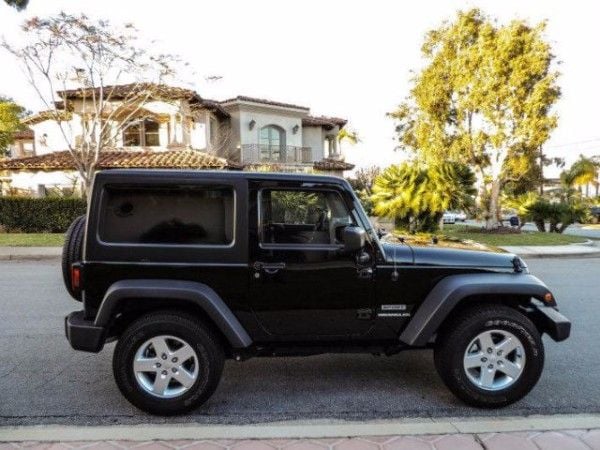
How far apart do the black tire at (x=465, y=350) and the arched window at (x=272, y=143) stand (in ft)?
83.8

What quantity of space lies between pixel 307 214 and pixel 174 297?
125 cm

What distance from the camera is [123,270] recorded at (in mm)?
3354

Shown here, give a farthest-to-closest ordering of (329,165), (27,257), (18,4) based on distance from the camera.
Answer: (329,165) → (27,257) → (18,4)

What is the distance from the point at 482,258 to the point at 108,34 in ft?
60.1

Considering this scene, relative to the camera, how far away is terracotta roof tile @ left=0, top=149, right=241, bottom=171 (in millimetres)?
22281

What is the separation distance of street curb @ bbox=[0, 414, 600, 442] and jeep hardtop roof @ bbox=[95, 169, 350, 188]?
1.76m

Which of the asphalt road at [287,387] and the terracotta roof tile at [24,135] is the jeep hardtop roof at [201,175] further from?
the terracotta roof tile at [24,135]

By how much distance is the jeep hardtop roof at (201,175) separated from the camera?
3.36 metres

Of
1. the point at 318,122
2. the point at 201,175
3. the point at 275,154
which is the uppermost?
the point at 318,122

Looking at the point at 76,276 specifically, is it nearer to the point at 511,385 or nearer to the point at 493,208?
the point at 511,385

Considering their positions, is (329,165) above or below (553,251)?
above

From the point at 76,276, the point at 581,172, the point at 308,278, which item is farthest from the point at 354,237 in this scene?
the point at 581,172

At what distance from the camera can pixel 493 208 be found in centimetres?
1973

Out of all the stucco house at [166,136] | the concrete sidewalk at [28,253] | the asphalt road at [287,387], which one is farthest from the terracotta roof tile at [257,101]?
the asphalt road at [287,387]
